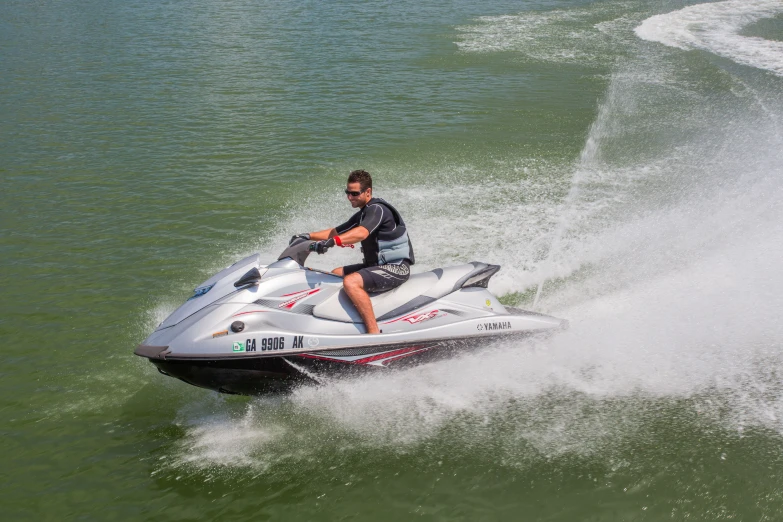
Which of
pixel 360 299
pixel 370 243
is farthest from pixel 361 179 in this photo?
pixel 360 299

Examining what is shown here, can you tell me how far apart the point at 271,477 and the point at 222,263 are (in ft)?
15.5

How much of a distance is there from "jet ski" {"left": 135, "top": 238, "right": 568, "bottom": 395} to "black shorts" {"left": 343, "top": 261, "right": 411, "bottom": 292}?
4.5 inches

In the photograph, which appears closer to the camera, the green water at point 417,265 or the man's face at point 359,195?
the green water at point 417,265

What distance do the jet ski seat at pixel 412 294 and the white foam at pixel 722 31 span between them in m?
17.3

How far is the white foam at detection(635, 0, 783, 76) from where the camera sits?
22984mm

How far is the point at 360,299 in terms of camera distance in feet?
21.5

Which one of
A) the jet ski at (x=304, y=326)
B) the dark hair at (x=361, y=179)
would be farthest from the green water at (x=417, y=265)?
the dark hair at (x=361, y=179)

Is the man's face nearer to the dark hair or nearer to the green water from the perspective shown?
the dark hair

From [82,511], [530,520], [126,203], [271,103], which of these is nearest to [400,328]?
[530,520]

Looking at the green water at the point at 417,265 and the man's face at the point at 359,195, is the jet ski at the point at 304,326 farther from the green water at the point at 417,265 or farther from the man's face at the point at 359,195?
the man's face at the point at 359,195

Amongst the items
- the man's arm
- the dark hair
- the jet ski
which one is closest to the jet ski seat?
the jet ski

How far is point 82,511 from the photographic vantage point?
5.82 m

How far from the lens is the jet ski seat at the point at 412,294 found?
261 inches

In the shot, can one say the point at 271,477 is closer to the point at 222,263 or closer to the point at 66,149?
the point at 222,263
